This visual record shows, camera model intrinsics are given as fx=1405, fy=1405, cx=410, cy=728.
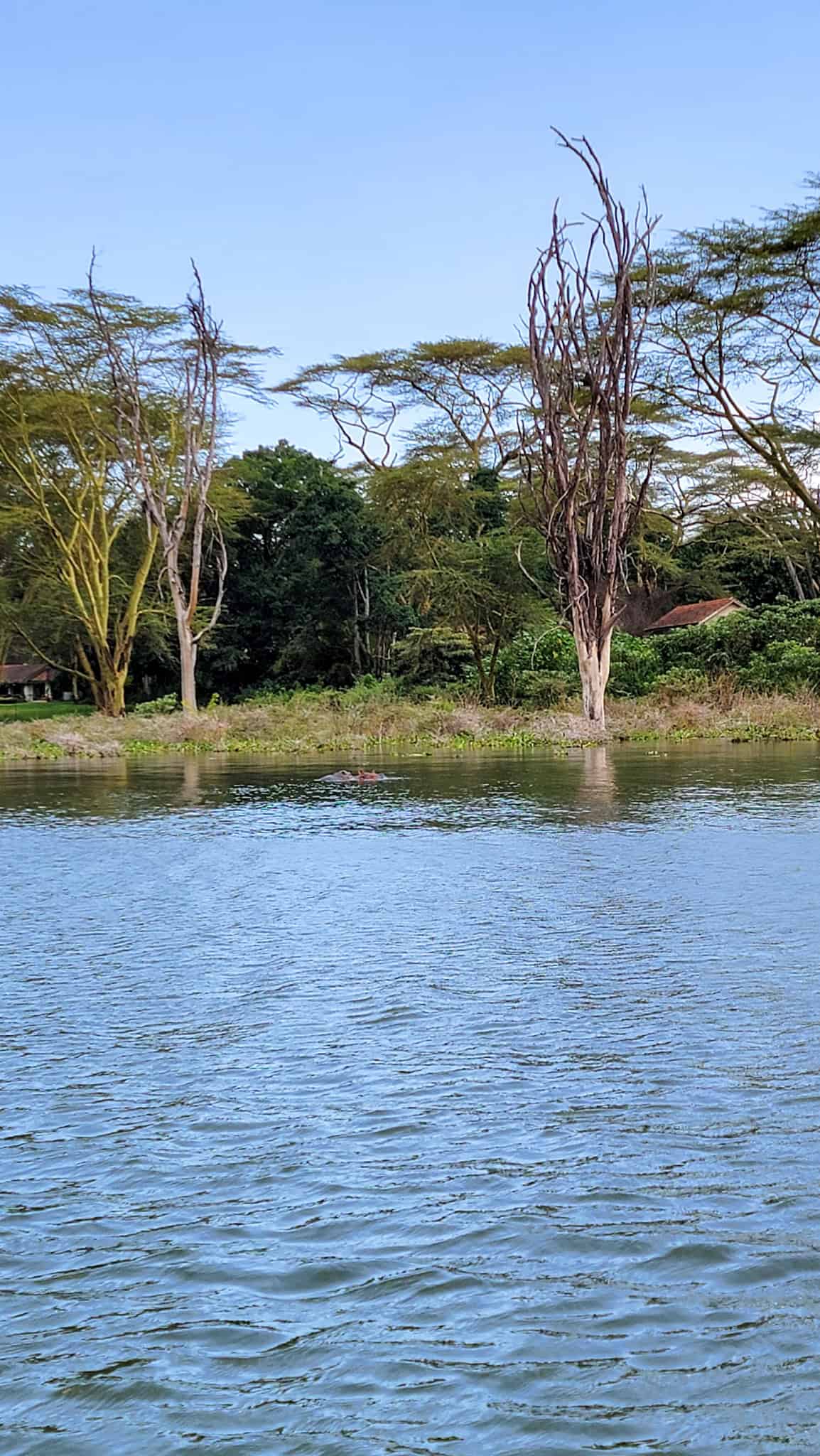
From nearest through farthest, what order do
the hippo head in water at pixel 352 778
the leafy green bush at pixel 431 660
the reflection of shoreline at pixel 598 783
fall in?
the reflection of shoreline at pixel 598 783, the hippo head in water at pixel 352 778, the leafy green bush at pixel 431 660

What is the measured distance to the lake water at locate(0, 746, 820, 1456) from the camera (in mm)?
2178

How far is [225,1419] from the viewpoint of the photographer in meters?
2.13

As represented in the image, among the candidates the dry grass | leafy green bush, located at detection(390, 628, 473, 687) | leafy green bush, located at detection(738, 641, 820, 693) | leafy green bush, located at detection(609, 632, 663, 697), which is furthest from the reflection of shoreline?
leafy green bush, located at detection(390, 628, 473, 687)

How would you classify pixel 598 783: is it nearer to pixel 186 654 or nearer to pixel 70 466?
pixel 186 654

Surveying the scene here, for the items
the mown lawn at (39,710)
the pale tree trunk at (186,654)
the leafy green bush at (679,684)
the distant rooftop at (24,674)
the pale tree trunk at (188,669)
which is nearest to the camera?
the leafy green bush at (679,684)

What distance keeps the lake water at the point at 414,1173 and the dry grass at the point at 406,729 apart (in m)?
15.8

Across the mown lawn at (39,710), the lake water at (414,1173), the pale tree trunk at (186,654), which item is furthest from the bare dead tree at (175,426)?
the lake water at (414,1173)

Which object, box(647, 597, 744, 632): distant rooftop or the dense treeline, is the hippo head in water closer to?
the dense treeline

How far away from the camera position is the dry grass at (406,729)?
22.8 meters

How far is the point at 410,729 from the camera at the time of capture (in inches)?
948

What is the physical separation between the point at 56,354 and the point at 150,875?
91.8 feet

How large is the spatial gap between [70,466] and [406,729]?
16.5 meters

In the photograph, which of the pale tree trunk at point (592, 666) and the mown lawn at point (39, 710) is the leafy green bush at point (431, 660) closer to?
the pale tree trunk at point (592, 666)

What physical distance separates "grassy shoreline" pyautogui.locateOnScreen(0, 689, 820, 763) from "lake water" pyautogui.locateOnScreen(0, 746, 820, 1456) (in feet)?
51.4
